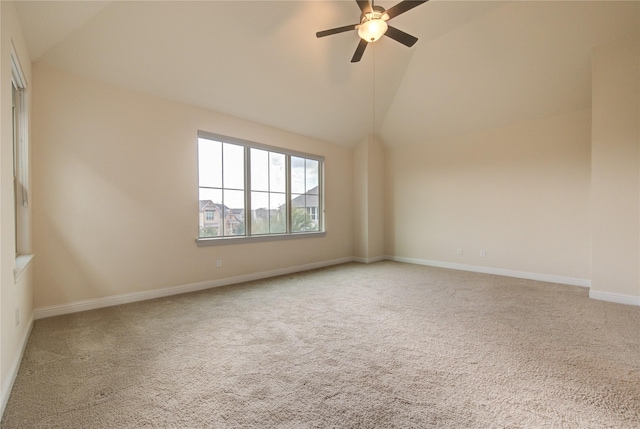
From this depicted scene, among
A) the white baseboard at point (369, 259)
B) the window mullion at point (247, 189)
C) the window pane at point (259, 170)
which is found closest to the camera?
the window mullion at point (247, 189)

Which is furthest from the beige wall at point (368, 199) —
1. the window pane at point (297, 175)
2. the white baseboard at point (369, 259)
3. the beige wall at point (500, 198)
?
the window pane at point (297, 175)

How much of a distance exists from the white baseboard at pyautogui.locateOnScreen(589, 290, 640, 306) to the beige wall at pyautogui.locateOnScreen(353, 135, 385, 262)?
352cm

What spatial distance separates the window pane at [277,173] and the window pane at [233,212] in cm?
68

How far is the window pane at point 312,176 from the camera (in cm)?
569

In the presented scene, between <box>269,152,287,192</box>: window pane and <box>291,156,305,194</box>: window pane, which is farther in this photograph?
<box>291,156,305,194</box>: window pane

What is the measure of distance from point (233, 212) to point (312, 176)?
189 centimetres

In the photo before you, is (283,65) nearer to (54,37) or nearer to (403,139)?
(54,37)

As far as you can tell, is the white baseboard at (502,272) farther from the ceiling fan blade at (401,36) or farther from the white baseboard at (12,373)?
the white baseboard at (12,373)

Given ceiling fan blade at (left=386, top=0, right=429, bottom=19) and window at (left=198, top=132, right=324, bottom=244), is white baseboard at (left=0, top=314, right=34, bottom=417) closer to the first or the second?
window at (left=198, top=132, right=324, bottom=244)

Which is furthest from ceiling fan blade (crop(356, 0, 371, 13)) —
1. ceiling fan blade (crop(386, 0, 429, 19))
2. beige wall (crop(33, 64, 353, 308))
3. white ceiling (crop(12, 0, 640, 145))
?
beige wall (crop(33, 64, 353, 308))

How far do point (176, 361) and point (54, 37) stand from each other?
312cm

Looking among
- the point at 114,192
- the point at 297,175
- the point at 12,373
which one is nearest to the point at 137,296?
the point at 114,192

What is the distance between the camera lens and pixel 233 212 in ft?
14.8

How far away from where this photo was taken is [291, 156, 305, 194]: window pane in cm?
542
